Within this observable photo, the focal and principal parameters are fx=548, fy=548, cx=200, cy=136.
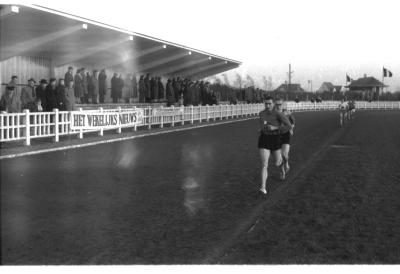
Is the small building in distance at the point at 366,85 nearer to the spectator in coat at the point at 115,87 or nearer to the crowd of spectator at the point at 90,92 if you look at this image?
the crowd of spectator at the point at 90,92

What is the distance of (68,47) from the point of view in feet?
77.8

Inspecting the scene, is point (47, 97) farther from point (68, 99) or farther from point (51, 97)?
A: point (68, 99)

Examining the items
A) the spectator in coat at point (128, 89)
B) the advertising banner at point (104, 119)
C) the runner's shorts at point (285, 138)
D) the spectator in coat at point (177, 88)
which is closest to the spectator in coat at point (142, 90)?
the spectator in coat at point (128, 89)

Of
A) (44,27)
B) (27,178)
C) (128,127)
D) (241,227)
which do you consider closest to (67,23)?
(44,27)

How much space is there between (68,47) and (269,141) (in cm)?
1640

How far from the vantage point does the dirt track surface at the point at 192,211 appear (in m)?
5.27

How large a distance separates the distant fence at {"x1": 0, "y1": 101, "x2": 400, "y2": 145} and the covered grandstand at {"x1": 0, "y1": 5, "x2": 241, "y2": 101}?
→ 3.29 meters

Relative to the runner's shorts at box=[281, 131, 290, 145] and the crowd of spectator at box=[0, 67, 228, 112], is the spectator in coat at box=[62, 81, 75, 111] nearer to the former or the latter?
the crowd of spectator at box=[0, 67, 228, 112]

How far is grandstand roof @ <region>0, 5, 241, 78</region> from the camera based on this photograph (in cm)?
1867

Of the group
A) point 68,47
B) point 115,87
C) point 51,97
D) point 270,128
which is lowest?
point 270,128

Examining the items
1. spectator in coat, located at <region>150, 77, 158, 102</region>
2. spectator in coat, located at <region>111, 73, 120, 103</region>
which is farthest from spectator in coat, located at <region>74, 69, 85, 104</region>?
spectator in coat, located at <region>150, 77, 158, 102</region>

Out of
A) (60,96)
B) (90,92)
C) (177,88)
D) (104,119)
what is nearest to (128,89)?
(177,88)

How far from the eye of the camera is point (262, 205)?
7934 millimetres

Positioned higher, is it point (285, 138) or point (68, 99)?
point (68, 99)
